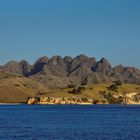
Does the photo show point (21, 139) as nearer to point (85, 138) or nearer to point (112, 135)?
point (85, 138)

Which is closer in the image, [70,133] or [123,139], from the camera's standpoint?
[123,139]

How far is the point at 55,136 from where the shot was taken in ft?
328

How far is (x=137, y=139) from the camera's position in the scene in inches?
3711

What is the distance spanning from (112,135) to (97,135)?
294 cm

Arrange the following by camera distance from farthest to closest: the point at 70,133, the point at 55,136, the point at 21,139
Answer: the point at 70,133 → the point at 55,136 → the point at 21,139

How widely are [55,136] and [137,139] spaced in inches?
597

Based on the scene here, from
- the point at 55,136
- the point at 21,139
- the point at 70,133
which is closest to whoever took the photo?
the point at 21,139

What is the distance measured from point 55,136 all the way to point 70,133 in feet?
23.9

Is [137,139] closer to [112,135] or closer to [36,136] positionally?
[112,135]

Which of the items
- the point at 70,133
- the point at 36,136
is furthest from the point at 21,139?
the point at 70,133

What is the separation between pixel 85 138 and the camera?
96.6 m

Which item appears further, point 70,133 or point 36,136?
point 70,133

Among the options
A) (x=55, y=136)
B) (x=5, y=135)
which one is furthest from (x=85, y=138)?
(x=5, y=135)

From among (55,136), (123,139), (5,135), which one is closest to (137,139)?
(123,139)
